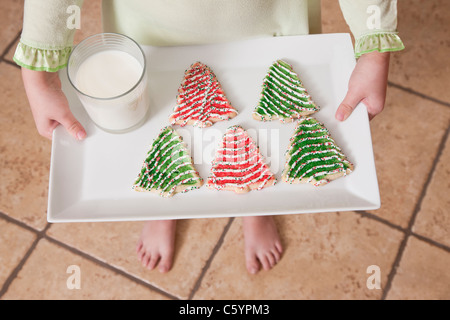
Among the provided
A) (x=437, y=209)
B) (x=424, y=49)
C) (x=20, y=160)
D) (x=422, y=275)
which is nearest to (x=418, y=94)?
(x=424, y=49)

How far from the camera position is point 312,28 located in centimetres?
78

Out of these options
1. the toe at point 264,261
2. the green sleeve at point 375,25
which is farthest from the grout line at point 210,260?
the green sleeve at point 375,25

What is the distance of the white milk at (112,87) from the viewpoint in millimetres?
572

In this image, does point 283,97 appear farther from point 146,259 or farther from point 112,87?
point 146,259

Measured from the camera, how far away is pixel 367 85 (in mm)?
644

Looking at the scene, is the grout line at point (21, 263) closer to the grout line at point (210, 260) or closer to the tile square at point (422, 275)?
the grout line at point (210, 260)

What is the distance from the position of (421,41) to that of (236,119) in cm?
83

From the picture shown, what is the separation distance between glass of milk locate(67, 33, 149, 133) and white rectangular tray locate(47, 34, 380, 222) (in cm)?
5

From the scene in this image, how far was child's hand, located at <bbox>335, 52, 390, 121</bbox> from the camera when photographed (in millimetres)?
633

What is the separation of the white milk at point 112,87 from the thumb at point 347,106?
0.91 feet

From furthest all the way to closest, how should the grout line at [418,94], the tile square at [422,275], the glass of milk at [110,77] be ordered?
1. the grout line at [418,94]
2. the tile square at [422,275]
3. the glass of milk at [110,77]

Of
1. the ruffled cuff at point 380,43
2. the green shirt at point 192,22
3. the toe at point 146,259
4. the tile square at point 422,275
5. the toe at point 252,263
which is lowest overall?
the tile square at point 422,275
